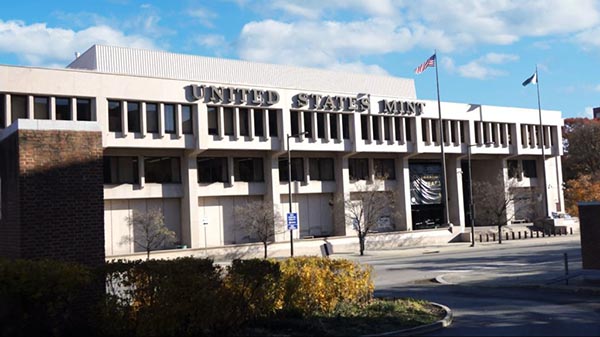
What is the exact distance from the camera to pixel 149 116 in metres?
46.1

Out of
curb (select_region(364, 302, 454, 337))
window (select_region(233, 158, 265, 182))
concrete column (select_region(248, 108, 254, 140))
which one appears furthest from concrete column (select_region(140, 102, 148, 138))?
curb (select_region(364, 302, 454, 337))

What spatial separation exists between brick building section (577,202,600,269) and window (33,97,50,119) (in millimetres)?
33220

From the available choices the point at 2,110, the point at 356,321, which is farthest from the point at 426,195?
the point at 356,321

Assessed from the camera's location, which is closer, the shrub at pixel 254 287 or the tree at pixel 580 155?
the shrub at pixel 254 287

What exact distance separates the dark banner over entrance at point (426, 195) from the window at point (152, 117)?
28007 millimetres

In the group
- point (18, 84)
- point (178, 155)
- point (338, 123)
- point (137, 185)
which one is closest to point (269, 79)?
point (338, 123)

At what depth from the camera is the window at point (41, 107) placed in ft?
136

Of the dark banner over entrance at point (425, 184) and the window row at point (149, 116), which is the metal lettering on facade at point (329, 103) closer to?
the window row at point (149, 116)

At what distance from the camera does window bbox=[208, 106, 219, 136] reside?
4872cm

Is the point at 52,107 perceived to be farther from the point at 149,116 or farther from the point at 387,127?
the point at 387,127

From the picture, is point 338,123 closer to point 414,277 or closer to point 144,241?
point 144,241

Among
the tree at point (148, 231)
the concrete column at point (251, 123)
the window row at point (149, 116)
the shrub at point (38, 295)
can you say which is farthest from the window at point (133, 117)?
the shrub at point (38, 295)

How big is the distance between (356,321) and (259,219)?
34.1 m

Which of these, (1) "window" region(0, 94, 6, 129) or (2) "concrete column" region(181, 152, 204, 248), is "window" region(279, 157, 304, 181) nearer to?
(2) "concrete column" region(181, 152, 204, 248)
